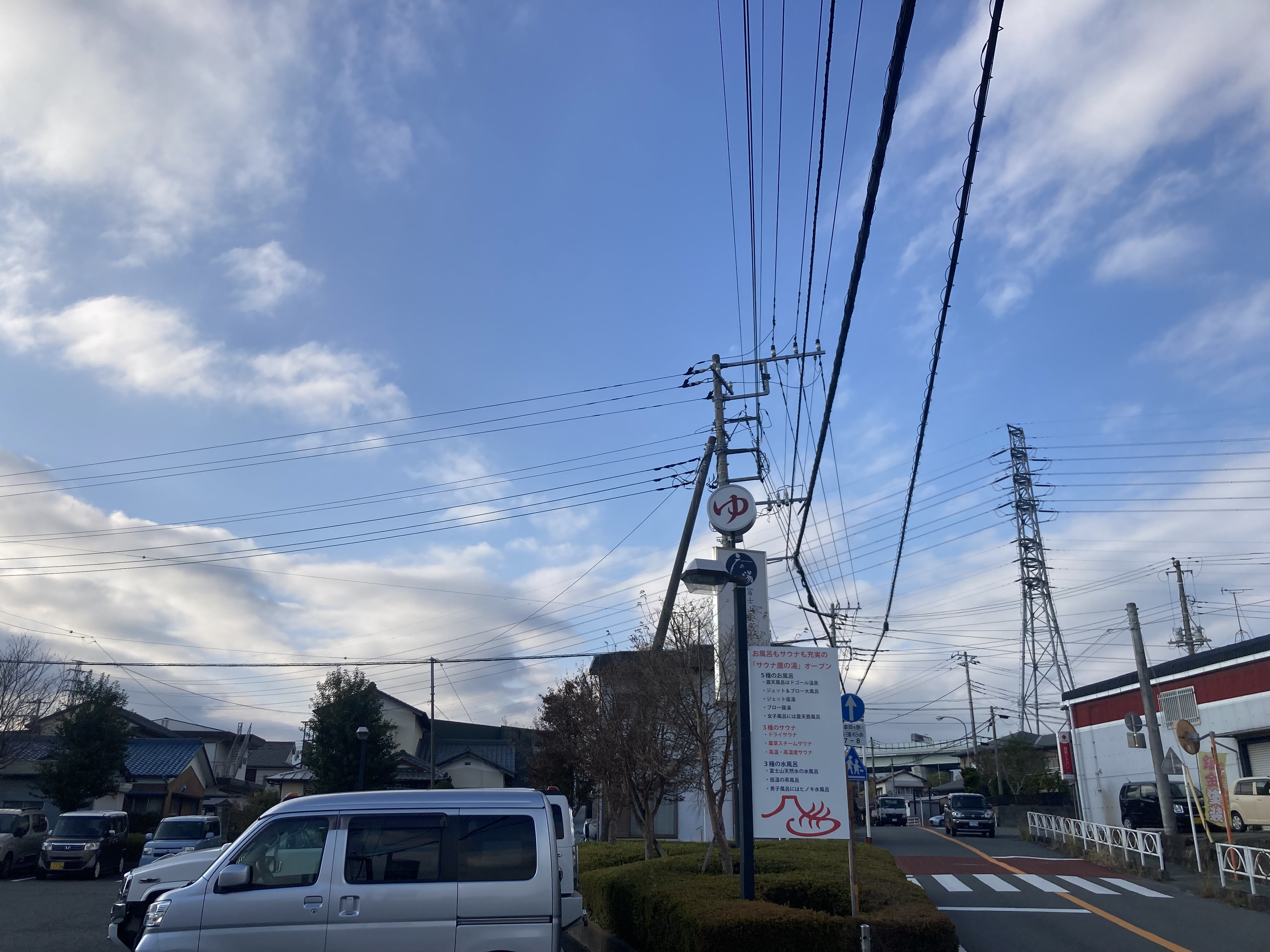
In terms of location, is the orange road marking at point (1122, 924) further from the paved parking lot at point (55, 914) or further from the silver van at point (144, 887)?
the paved parking lot at point (55, 914)

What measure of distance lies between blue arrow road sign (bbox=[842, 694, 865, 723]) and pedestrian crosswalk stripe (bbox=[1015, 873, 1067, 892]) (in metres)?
8.62

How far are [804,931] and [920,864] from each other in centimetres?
1611

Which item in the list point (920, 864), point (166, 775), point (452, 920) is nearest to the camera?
point (452, 920)

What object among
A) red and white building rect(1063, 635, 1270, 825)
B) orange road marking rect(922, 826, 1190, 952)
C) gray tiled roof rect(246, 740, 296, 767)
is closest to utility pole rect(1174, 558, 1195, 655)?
red and white building rect(1063, 635, 1270, 825)

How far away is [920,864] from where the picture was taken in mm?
23047

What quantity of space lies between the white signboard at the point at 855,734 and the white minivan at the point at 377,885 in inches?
199

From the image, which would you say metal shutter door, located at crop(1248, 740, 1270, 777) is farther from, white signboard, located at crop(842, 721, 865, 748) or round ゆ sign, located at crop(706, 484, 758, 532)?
white signboard, located at crop(842, 721, 865, 748)

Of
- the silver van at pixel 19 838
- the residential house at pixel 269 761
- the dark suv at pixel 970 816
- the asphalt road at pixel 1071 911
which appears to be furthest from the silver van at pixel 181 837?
the residential house at pixel 269 761

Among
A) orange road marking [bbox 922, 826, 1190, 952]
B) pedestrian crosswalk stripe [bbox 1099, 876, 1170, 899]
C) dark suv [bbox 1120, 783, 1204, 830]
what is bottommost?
pedestrian crosswalk stripe [bbox 1099, 876, 1170, 899]

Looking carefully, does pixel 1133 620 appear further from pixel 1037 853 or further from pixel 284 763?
pixel 284 763

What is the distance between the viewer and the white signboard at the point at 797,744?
1062 centimetres

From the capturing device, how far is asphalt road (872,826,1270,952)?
12.3 metres

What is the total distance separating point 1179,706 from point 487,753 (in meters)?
39.5

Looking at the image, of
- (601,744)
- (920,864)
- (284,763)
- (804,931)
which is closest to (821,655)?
(804,931)
